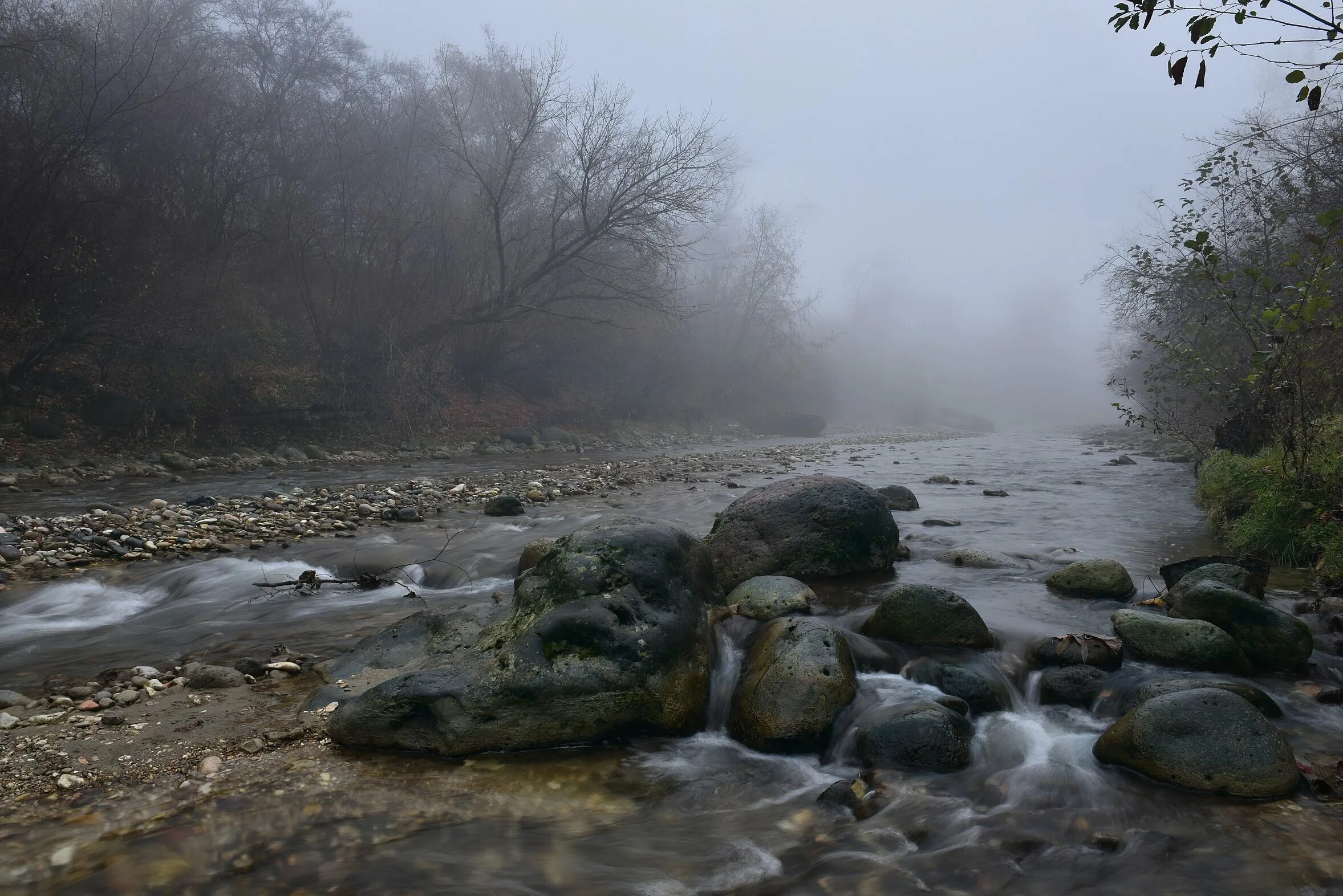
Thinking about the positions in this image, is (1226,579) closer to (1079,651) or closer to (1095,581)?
(1095,581)

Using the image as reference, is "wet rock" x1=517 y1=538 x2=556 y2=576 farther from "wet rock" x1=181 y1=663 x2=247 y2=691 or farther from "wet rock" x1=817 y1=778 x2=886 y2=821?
"wet rock" x1=817 y1=778 x2=886 y2=821

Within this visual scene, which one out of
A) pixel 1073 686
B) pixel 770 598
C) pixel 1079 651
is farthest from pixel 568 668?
pixel 1079 651

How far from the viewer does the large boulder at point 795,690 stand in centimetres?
388

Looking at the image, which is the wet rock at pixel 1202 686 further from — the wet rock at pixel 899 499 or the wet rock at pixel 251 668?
the wet rock at pixel 899 499

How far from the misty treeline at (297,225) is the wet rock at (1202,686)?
55.4 ft

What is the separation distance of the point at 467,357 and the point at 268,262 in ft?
22.2

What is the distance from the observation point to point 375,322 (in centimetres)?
2153

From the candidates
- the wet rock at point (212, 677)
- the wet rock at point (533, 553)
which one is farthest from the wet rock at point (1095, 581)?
the wet rock at point (212, 677)

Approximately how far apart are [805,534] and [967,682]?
2475mm

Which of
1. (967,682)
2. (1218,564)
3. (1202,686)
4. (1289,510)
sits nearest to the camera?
(1202,686)

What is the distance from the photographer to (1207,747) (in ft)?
11.1

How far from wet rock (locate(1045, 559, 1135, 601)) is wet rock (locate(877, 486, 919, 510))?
4.10 m

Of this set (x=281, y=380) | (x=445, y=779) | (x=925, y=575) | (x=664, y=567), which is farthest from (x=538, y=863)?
(x=281, y=380)

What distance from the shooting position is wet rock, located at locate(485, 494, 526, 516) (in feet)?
33.6
